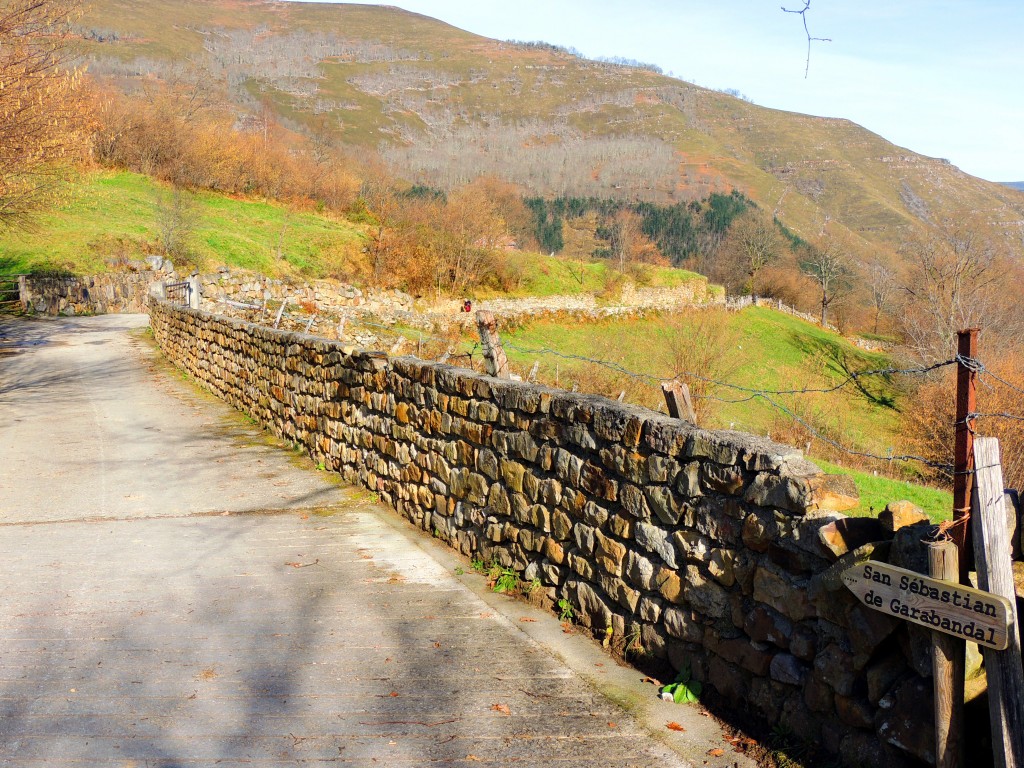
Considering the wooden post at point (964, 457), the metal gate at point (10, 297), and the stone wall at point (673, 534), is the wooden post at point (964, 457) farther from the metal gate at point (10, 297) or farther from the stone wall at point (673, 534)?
the metal gate at point (10, 297)

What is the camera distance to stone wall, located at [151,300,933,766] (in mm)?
3564

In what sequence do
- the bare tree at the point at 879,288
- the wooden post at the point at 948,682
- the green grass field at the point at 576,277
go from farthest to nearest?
the bare tree at the point at 879,288 < the green grass field at the point at 576,277 < the wooden post at the point at 948,682

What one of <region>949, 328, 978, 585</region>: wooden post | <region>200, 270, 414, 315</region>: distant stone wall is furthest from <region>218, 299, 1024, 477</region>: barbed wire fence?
<region>200, 270, 414, 315</region>: distant stone wall

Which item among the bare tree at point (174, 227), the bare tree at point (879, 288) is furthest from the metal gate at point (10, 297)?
the bare tree at point (879, 288)

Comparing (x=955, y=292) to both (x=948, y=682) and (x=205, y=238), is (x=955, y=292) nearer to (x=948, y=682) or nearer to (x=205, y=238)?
(x=205, y=238)

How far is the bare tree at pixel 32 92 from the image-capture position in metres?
14.0

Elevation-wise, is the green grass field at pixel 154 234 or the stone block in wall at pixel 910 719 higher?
the green grass field at pixel 154 234

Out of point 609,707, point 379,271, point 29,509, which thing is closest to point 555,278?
point 379,271

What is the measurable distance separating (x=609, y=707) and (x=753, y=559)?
1.16 m

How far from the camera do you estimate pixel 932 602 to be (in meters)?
3.15

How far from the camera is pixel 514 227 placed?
6550 cm

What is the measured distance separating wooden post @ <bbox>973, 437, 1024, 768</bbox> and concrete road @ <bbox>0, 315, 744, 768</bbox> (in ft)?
4.13

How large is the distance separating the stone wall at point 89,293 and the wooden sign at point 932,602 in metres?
31.7

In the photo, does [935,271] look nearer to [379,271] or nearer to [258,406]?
[379,271]
